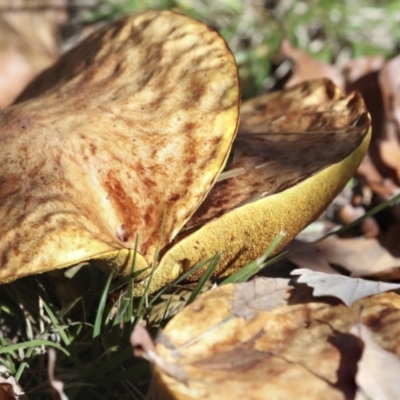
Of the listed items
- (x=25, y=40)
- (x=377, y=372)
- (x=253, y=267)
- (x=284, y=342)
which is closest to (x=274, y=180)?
(x=253, y=267)

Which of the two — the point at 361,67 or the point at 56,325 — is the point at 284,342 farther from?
the point at 361,67

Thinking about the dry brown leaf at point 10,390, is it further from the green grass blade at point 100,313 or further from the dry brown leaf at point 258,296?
the dry brown leaf at point 258,296

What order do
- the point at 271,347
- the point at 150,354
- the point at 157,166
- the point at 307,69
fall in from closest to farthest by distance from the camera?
the point at 150,354 → the point at 271,347 → the point at 157,166 → the point at 307,69

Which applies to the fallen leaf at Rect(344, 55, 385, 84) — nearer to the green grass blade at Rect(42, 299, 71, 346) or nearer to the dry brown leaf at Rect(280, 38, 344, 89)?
the dry brown leaf at Rect(280, 38, 344, 89)

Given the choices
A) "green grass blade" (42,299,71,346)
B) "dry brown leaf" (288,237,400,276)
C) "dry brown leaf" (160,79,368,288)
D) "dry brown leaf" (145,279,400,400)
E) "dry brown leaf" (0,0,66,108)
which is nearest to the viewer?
"dry brown leaf" (145,279,400,400)

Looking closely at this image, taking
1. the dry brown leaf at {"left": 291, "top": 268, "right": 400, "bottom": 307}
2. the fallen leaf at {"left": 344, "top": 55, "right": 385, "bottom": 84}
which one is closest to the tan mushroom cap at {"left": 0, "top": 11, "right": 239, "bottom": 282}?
the dry brown leaf at {"left": 291, "top": 268, "right": 400, "bottom": 307}

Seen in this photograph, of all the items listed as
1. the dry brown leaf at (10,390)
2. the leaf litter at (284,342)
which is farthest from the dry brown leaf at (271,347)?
the dry brown leaf at (10,390)

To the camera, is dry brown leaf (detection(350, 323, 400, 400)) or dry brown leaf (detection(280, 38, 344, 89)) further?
dry brown leaf (detection(280, 38, 344, 89))
